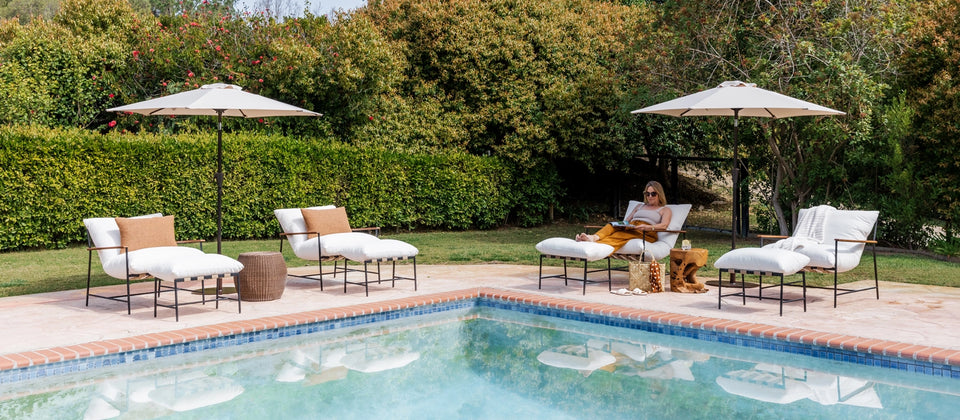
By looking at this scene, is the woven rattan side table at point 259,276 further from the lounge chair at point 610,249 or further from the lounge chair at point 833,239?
the lounge chair at point 833,239

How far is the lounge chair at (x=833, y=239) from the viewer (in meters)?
8.22

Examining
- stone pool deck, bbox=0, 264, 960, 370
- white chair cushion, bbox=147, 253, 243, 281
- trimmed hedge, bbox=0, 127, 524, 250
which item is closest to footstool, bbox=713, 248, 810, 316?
stone pool deck, bbox=0, 264, 960, 370

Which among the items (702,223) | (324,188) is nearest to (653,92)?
(702,223)

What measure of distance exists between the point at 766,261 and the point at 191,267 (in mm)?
5346

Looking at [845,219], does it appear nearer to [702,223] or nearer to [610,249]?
[610,249]

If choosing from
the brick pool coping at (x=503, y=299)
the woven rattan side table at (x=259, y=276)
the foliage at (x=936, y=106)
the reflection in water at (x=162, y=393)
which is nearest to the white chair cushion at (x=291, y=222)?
the woven rattan side table at (x=259, y=276)

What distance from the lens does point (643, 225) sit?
376 inches

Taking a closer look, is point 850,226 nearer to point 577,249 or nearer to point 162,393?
point 577,249

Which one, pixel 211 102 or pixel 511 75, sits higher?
pixel 511 75

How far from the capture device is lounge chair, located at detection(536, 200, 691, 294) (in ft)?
29.0

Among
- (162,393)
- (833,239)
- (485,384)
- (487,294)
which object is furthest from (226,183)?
(833,239)

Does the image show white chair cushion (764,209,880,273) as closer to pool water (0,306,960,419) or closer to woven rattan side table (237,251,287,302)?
pool water (0,306,960,419)

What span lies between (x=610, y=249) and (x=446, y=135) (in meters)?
9.24

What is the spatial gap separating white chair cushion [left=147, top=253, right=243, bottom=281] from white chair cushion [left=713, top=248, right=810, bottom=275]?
4625 mm
